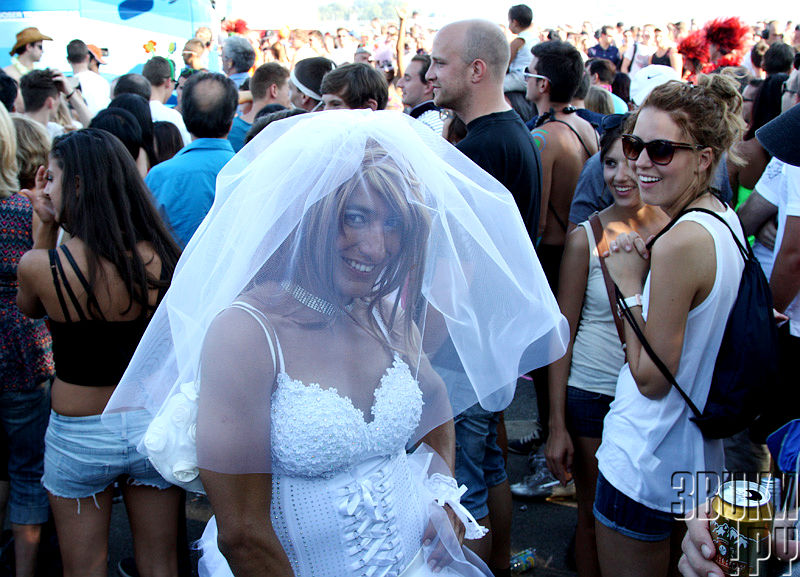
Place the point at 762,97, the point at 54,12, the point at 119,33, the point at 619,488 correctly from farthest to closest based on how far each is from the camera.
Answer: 1. the point at 119,33
2. the point at 54,12
3. the point at 762,97
4. the point at 619,488

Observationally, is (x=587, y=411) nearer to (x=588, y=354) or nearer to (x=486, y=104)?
(x=588, y=354)

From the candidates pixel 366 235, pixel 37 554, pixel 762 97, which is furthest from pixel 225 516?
pixel 762 97

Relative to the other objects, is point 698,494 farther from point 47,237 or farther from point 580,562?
point 47,237

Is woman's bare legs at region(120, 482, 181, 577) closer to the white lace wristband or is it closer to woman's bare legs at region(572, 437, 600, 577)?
the white lace wristband

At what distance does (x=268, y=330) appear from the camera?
1.47m

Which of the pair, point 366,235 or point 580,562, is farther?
point 580,562

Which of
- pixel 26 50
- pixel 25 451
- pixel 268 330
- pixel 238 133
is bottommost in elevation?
pixel 25 451

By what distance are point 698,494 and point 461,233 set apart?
3.53 feet

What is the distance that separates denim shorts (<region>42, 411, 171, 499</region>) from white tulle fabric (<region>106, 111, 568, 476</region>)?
32.2 inches

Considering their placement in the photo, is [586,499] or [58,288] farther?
[586,499]

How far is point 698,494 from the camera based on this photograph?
1.98 meters

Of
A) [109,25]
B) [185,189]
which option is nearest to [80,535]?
[185,189]

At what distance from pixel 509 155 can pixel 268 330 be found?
1792 mm

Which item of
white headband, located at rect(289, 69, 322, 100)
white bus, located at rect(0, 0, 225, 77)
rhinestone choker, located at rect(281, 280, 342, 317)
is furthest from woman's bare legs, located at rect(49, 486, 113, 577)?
white bus, located at rect(0, 0, 225, 77)
